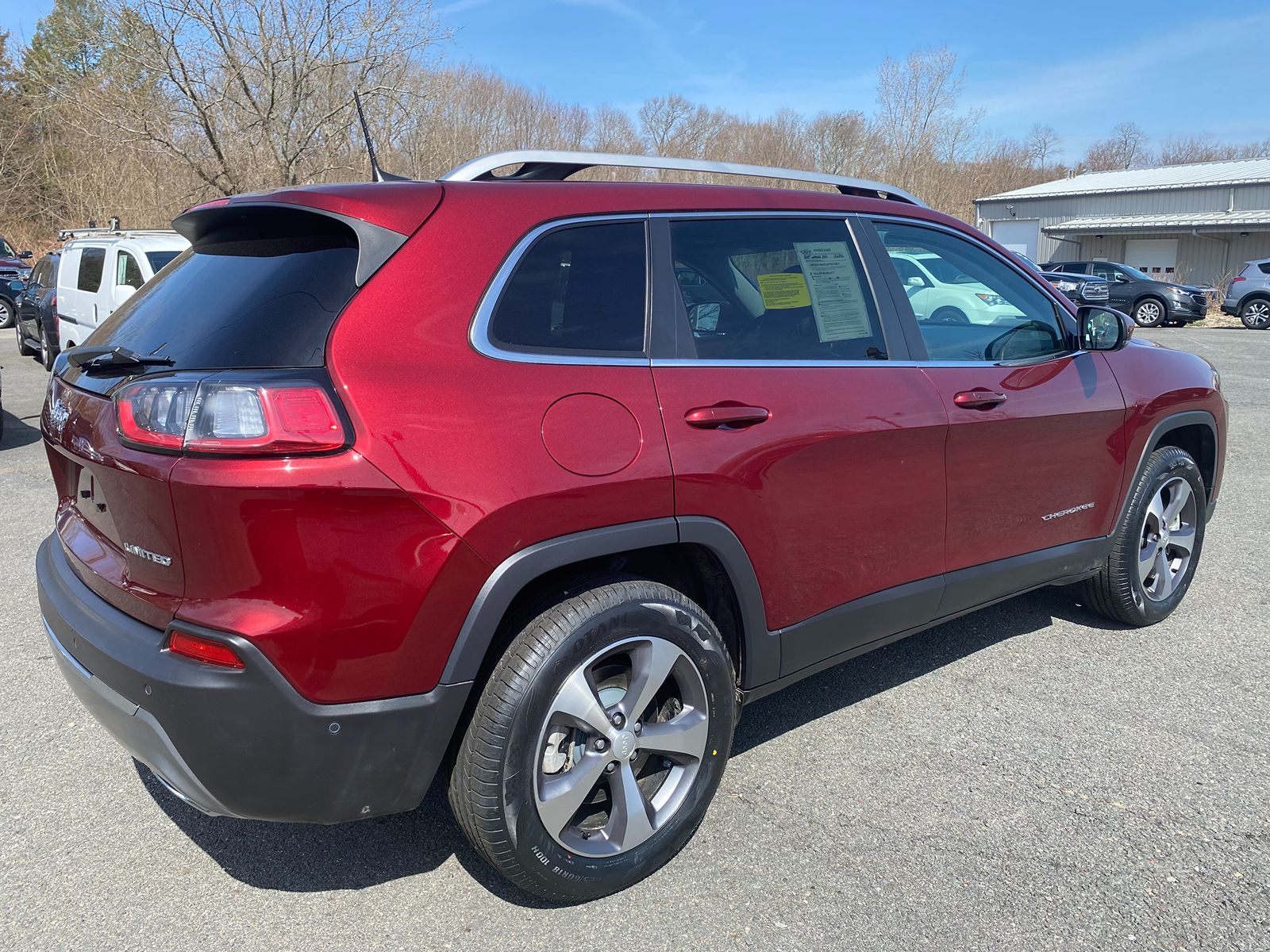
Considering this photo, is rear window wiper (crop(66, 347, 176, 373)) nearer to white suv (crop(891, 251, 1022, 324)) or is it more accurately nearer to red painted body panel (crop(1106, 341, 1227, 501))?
white suv (crop(891, 251, 1022, 324))

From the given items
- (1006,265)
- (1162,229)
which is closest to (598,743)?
(1006,265)

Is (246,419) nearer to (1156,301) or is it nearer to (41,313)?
(41,313)

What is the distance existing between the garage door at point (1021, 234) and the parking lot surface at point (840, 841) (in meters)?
45.2

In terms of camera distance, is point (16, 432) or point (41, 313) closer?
point (16, 432)

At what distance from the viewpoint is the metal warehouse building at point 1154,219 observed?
38.1 meters

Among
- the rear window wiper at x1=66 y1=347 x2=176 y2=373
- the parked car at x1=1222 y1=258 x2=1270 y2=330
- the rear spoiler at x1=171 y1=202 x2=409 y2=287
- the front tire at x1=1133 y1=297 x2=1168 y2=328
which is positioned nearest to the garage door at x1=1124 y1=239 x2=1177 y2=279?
the front tire at x1=1133 y1=297 x2=1168 y2=328

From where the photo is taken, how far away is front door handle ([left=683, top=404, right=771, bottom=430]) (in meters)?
2.53

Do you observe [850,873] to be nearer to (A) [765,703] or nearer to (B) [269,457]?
(A) [765,703]

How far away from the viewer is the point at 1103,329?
149 inches

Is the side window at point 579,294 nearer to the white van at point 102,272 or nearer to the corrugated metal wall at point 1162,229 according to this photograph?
the white van at point 102,272

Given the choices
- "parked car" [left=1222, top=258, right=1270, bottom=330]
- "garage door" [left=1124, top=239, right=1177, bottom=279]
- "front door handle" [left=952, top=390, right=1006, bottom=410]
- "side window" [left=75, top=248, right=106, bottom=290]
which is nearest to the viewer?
"front door handle" [left=952, top=390, right=1006, bottom=410]

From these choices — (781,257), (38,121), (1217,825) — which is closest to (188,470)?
(781,257)

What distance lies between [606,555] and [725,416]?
1.66ft

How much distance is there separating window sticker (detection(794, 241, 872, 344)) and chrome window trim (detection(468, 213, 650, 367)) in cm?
68
